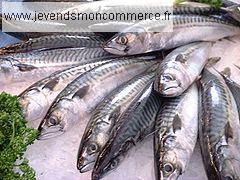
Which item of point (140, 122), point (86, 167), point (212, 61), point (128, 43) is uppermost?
point (128, 43)

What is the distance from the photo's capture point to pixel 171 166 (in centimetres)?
193

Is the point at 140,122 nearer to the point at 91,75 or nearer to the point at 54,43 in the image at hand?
the point at 91,75

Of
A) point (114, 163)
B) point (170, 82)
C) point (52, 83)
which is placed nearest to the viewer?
point (114, 163)

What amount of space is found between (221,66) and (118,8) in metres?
0.70

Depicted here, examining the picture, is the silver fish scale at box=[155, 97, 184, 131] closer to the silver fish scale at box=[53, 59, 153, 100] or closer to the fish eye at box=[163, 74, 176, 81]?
the fish eye at box=[163, 74, 176, 81]

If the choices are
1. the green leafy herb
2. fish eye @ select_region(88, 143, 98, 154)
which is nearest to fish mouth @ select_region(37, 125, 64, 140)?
the green leafy herb

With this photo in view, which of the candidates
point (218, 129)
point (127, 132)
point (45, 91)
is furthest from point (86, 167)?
point (218, 129)

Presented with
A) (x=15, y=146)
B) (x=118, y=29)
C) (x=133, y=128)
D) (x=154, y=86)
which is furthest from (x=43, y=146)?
(x=118, y=29)

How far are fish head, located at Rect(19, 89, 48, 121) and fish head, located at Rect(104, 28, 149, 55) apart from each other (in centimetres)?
44

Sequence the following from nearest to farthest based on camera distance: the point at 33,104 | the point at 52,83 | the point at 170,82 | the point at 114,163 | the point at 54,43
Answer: the point at 114,163
the point at 170,82
the point at 33,104
the point at 52,83
the point at 54,43

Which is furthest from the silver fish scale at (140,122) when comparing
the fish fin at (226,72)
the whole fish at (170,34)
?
the fish fin at (226,72)

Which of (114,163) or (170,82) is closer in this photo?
(114,163)

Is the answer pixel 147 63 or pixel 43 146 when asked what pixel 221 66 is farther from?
pixel 43 146

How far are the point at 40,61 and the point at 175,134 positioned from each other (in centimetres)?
93
